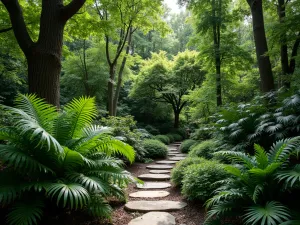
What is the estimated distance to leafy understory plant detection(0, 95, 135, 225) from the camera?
2.19 m

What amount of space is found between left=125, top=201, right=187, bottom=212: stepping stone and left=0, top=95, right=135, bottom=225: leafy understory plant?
0.53 meters

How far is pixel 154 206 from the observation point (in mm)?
3393

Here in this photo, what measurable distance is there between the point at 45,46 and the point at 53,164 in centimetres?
205

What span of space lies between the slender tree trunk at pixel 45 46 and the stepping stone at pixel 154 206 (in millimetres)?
2111

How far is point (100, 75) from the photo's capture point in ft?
44.1

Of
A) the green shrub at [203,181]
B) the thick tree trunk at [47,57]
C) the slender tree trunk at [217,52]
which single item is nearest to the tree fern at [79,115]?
the thick tree trunk at [47,57]

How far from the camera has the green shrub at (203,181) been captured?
10.5 feet

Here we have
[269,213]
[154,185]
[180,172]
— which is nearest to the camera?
[269,213]

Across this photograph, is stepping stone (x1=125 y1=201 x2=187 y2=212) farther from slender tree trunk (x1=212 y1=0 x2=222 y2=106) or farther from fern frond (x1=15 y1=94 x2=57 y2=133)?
slender tree trunk (x1=212 y1=0 x2=222 y2=106)

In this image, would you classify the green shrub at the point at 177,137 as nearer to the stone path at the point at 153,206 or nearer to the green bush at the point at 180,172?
the stone path at the point at 153,206

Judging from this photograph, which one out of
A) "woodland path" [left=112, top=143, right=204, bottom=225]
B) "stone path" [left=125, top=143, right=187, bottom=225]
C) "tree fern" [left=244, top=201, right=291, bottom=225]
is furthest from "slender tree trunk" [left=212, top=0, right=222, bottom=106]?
"tree fern" [left=244, top=201, right=291, bottom=225]

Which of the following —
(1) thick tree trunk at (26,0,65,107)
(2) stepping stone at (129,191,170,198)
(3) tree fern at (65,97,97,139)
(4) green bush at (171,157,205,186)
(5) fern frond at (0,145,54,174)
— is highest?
(1) thick tree trunk at (26,0,65,107)

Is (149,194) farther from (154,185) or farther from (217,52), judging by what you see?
(217,52)

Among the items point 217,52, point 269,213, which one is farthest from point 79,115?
point 217,52
